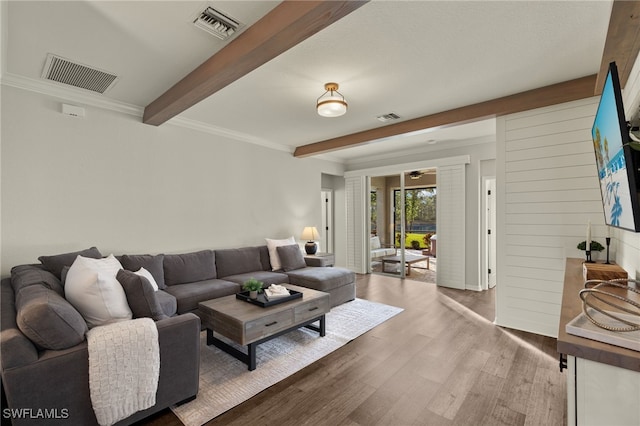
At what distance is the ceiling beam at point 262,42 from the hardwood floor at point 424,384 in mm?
2457

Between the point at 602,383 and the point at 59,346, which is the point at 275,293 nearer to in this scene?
the point at 59,346

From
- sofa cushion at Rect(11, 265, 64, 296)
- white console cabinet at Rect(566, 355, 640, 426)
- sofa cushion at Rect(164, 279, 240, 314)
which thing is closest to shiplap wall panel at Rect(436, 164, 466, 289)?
sofa cushion at Rect(164, 279, 240, 314)

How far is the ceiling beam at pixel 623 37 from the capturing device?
1570 millimetres

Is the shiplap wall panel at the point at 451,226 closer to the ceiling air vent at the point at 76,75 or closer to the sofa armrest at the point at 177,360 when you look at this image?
the sofa armrest at the point at 177,360

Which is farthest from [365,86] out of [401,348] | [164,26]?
[401,348]

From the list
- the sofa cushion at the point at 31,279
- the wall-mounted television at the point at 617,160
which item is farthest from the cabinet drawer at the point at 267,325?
the wall-mounted television at the point at 617,160

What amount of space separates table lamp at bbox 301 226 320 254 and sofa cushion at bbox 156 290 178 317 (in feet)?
8.50

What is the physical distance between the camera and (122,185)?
11.4 feet

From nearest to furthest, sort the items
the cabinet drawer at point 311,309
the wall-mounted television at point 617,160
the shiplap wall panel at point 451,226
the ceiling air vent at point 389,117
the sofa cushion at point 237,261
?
the wall-mounted television at point 617,160 < the cabinet drawer at point 311,309 < the ceiling air vent at point 389,117 < the sofa cushion at point 237,261 < the shiplap wall panel at point 451,226

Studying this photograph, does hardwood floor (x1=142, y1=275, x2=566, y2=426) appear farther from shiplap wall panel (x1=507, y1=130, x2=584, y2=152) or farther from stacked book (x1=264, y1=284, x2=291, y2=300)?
shiplap wall panel (x1=507, y1=130, x2=584, y2=152)

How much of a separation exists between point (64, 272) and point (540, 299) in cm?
462

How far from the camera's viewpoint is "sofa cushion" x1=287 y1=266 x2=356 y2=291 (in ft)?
12.8

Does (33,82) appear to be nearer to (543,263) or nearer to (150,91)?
(150,91)

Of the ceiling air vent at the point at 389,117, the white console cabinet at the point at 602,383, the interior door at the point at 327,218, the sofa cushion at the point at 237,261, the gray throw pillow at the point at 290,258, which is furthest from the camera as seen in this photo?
the interior door at the point at 327,218
